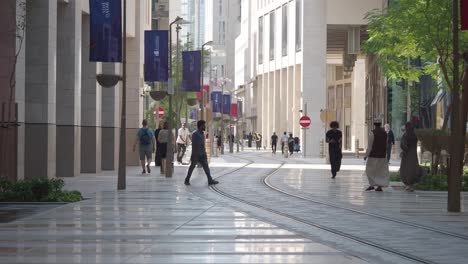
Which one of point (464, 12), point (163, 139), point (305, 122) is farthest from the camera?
point (305, 122)

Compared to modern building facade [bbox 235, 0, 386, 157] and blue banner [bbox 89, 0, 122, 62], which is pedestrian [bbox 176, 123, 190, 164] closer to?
modern building facade [bbox 235, 0, 386, 157]

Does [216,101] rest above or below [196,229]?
above

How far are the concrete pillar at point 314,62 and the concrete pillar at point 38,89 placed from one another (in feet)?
185

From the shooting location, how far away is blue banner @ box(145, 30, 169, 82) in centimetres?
3741

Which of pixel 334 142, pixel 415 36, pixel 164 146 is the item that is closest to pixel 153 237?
pixel 415 36

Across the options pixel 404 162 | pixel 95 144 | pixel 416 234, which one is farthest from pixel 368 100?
pixel 416 234

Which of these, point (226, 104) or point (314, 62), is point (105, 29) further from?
point (226, 104)

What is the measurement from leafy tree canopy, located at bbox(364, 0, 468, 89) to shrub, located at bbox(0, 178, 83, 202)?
11980 mm

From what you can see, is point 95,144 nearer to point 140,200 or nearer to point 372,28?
point 372,28

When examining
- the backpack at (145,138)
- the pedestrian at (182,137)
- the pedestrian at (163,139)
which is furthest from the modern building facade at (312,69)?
the backpack at (145,138)

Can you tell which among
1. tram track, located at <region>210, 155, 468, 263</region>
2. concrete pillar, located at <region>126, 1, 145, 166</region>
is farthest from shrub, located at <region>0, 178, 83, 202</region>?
concrete pillar, located at <region>126, 1, 145, 166</region>

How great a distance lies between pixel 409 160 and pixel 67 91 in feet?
42.9

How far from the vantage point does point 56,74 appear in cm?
3591

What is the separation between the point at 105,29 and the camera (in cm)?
2841
